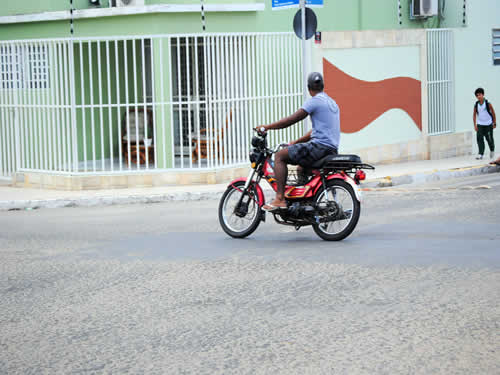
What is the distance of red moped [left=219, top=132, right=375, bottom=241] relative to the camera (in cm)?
923

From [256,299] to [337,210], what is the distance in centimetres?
266

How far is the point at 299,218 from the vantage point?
9.56m

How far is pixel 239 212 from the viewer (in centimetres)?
987

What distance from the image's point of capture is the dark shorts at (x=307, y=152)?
938cm

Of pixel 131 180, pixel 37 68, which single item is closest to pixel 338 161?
pixel 131 180

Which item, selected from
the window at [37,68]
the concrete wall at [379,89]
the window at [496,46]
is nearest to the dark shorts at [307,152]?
the window at [37,68]

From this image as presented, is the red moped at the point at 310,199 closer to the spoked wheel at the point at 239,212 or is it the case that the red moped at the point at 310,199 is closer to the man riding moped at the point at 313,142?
the spoked wheel at the point at 239,212

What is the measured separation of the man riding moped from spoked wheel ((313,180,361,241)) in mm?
366

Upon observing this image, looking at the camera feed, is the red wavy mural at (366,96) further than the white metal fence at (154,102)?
Yes

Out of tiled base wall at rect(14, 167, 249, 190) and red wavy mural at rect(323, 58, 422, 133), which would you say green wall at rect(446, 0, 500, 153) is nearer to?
red wavy mural at rect(323, 58, 422, 133)

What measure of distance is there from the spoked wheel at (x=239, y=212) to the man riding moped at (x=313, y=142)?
330 mm

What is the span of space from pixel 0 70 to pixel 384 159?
26.5ft

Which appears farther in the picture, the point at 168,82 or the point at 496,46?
the point at 496,46

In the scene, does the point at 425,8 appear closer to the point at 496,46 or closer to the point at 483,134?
the point at 496,46
